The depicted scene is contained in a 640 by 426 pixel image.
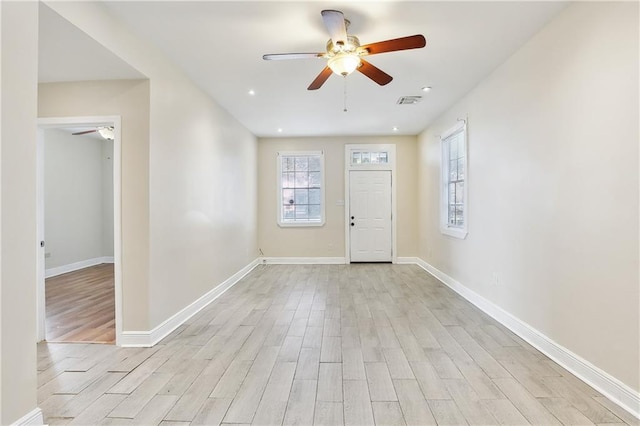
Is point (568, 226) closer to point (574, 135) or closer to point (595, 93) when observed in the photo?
point (574, 135)

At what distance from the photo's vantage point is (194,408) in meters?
1.96

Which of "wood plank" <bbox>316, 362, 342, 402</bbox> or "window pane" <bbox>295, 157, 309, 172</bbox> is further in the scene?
"window pane" <bbox>295, 157, 309, 172</bbox>

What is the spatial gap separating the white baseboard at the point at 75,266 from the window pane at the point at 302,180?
4.48 metres

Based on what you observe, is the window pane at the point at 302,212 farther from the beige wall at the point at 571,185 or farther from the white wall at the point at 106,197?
the white wall at the point at 106,197

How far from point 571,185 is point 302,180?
17.1ft

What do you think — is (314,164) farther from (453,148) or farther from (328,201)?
(453,148)

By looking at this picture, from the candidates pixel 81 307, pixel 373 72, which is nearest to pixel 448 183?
pixel 373 72

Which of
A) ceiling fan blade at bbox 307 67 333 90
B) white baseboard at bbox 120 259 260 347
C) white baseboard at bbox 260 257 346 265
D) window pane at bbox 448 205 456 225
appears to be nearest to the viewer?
ceiling fan blade at bbox 307 67 333 90

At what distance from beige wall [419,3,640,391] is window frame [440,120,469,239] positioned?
0.50m

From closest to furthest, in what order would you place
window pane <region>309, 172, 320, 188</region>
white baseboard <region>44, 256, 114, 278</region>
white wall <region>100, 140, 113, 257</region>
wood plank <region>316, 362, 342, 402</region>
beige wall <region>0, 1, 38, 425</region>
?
beige wall <region>0, 1, 38, 425</region>
wood plank <region>316, 362, 342, 402</region>
white baseboard <region>44, 256, 114, 278</region>
window pane <region>309, 172, 320, 188</region>
white wall <region>100, 140, 113, 257</region>

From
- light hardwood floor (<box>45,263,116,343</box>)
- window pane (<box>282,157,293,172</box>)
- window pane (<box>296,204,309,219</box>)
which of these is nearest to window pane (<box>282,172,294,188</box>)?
window pane (<box>282,157,293,172</box>)

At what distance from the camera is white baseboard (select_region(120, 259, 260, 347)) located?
287cm

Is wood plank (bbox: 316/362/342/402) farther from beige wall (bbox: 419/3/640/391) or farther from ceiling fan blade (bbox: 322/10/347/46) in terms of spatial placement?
ceiling fan blade (bbox: 322/10/347/46)

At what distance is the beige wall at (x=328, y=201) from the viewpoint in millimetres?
6863
